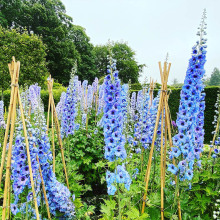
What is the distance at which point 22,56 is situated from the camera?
12.8m

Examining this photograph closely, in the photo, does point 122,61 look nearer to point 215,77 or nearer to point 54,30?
point 54,30

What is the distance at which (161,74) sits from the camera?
261cm

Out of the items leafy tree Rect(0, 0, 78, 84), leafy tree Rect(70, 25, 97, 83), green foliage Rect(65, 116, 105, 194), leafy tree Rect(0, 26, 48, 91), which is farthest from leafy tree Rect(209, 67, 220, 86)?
green foliage Rect(65, 116, 105, 194)

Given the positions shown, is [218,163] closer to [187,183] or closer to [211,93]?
[187,183]

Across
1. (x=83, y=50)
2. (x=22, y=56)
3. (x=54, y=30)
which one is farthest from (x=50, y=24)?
(x=22, y=56)

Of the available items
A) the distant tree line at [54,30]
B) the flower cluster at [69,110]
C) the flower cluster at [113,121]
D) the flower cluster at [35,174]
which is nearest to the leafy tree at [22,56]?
the distant tree line at [54,30]

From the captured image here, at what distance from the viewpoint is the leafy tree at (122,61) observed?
1620 inches

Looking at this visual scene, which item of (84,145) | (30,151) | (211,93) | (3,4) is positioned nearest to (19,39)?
(84,145)

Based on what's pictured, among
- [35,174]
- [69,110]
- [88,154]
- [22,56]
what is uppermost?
[22,56]

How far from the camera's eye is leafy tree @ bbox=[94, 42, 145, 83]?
41156 millimetres

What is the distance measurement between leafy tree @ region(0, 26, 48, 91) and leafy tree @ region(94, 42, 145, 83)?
89.5 ft

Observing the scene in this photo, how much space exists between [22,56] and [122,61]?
29838mm

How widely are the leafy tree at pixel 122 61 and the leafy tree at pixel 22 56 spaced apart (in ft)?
89.5

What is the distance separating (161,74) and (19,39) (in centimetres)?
1302
